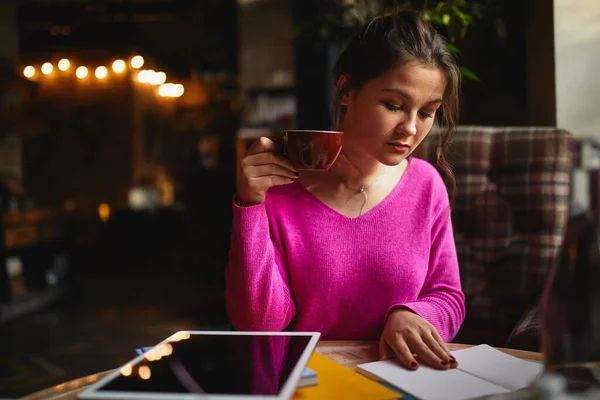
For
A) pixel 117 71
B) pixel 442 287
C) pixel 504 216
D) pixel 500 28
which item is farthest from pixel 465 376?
pixel 117 71

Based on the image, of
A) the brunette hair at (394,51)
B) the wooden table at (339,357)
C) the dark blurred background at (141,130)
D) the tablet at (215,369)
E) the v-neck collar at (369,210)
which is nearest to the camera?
the tablet at (215,369)

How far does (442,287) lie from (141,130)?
7967mm

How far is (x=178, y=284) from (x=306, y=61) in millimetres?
3107

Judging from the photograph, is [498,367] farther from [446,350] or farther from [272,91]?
[272,91]

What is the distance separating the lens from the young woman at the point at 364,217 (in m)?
1.22

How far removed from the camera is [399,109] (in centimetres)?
123

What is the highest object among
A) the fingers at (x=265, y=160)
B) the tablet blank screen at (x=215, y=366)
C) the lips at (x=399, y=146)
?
the lips at (x=399, y=146)

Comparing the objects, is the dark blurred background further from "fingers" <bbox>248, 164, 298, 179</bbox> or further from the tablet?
the tablet

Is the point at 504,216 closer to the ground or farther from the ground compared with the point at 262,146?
closer to the ground

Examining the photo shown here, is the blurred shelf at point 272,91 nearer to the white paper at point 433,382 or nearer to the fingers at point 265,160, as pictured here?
the fingers at point 265,160

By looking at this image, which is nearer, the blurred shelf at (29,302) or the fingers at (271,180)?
the fingers at (271,180)

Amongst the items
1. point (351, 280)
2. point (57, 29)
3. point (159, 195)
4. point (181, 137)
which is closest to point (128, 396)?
point (351, 280)

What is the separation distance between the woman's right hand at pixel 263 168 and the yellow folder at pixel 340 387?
43 cm

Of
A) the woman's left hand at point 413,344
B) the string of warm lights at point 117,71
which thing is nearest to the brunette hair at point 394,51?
the woman's left hand at point 413,344
